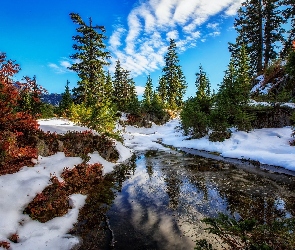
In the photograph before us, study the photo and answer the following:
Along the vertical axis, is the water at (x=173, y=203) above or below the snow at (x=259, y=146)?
below

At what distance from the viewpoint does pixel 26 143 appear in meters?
10.7

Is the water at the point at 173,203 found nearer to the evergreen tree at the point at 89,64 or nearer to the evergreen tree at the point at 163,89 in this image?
the evergreen tree at the point at 89,64

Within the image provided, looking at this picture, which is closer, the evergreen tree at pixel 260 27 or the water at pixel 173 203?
the water at pixel 173 203

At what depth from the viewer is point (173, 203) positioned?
340 inches

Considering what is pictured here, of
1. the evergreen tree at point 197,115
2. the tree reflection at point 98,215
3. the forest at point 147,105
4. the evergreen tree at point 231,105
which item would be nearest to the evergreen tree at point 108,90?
the forest at point 147,105

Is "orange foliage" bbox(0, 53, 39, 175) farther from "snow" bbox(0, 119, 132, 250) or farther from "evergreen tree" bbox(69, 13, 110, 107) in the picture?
"evergreen tree" bbox(69, 13, 110, 107)

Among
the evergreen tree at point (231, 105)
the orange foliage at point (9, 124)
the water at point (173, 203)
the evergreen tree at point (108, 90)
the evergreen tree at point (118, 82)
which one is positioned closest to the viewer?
the water at point (173, 203)

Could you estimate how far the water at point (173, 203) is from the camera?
626cm

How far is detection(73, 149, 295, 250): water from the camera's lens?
20.5ft

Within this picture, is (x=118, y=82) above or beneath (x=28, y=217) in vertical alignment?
above

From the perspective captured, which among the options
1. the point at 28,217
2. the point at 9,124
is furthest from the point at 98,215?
the point at 9,124

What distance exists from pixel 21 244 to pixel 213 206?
19.7ft

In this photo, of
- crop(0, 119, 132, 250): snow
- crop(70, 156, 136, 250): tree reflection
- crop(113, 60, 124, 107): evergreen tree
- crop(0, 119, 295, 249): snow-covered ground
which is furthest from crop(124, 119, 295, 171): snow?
crop(113, 60, 124, 107): evergreen tree

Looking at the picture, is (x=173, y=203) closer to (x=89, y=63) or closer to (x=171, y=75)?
(x=89, y=63)
